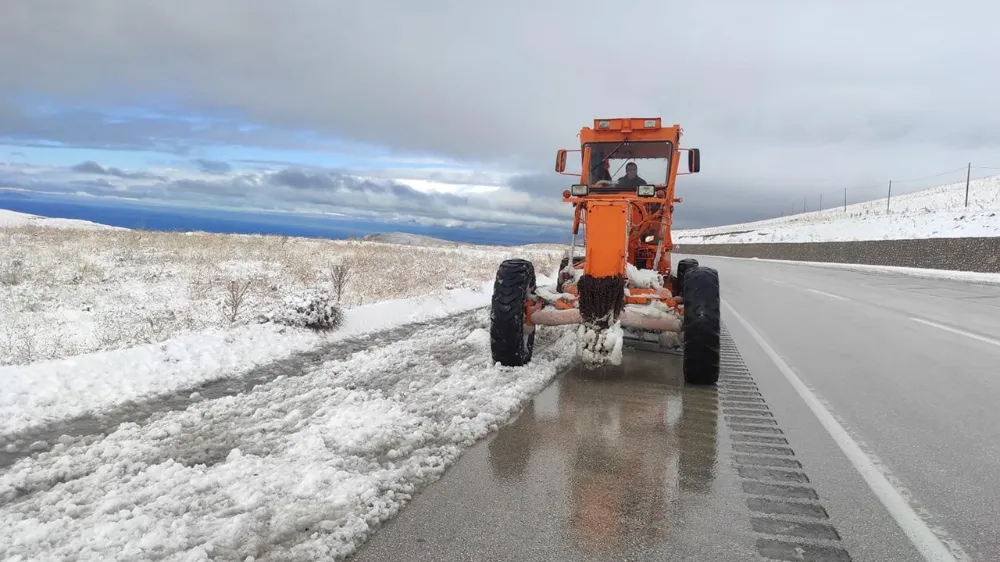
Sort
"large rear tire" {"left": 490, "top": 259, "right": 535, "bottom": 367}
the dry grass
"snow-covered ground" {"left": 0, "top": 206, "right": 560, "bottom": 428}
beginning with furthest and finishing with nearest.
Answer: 1. the dry grass
2. "large rear tire" {"left": 490, "top": 259, "right": 535, "bottom": 367}
3. "snow-covered ground" {"left": 0, "top": 206, "right": 560, "bottom": 428}

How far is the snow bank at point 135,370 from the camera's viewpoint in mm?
4336

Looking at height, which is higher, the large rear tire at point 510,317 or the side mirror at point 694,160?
the side mirror at point 694,160

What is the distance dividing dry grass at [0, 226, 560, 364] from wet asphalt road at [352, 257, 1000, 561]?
191 inches

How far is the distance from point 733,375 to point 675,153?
3435mm

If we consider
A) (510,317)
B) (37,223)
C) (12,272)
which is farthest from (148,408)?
(37,223)

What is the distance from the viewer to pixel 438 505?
313 centimetres

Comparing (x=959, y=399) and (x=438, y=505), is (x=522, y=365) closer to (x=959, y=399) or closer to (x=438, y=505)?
(x=438, y=505)

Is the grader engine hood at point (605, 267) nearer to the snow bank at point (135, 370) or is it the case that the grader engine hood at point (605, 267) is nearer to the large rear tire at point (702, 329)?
the large rear tire at point (702, 329)

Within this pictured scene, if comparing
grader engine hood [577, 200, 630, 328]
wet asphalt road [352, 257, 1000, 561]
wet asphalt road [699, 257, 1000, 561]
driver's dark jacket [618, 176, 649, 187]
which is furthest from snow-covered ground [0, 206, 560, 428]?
wet asphalt road [699, 257, 1000, 561]

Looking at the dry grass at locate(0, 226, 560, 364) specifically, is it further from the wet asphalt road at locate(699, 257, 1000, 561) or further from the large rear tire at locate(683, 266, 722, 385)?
the wet asphalt road at locate(699, 257, 1000, 561)

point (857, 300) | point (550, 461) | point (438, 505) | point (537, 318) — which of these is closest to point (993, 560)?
point (550, 461)

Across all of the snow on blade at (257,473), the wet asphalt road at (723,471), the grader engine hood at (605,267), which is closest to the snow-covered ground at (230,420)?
the snow on blade at (257,473)

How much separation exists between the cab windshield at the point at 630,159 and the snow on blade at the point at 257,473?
13.7 ft

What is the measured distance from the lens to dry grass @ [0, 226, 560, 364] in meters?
7.45
